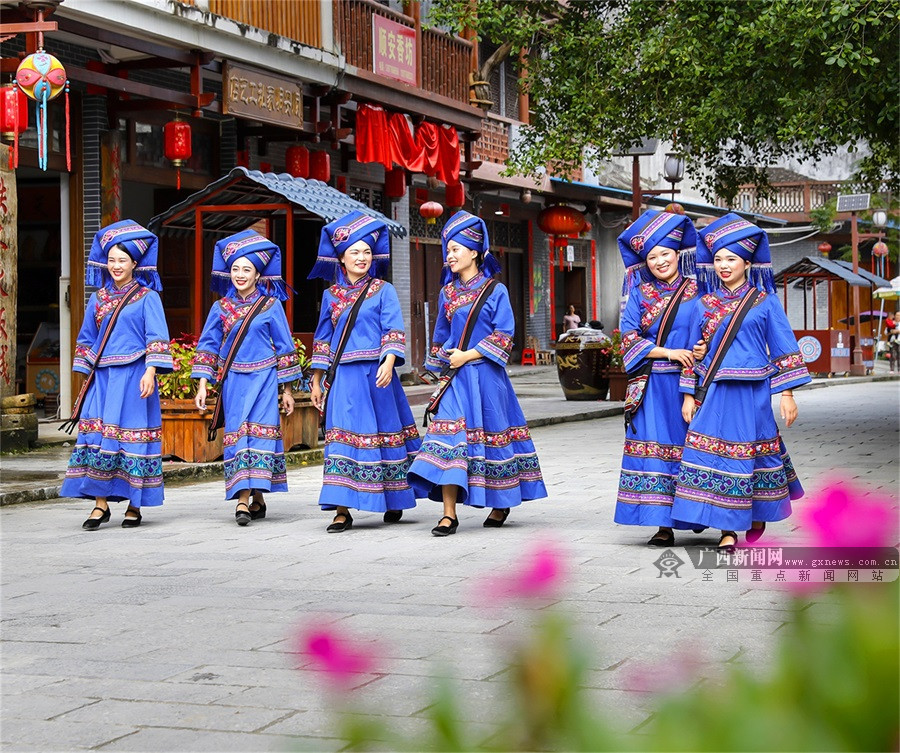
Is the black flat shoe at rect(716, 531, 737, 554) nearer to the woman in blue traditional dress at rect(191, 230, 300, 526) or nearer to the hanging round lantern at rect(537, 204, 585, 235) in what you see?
the woman in blue traditional dress at rect(191, 230, 300, 526)

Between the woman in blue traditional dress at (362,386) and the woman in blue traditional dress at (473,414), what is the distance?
9.4 inches

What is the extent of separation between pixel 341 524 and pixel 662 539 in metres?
2.00

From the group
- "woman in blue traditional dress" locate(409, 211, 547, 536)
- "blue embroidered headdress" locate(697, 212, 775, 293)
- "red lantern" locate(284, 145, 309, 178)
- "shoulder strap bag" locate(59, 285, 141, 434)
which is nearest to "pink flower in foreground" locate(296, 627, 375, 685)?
→ "blue embroidered headdress" locate(697, 212, 775, 293)

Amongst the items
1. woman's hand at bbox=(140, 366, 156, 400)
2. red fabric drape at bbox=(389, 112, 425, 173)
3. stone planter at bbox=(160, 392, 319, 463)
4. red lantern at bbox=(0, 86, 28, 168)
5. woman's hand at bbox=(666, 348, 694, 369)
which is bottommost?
stone planter at bbox=(160, 392, 319, 463)

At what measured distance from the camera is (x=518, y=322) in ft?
96.3

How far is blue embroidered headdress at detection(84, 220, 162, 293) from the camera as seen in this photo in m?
8.80

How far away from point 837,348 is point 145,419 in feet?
78.3

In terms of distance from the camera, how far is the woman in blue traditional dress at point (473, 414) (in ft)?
26.9

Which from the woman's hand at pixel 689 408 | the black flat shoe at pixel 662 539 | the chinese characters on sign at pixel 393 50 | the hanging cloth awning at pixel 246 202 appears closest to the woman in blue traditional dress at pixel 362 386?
the black flat shoe at pixel 662 539

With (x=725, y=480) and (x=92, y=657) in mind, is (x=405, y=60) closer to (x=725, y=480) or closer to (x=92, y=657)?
(x=725, y=480)

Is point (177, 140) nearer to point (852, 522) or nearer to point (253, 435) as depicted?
point (253, 435)

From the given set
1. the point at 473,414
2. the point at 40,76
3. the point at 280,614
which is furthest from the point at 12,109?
the point at 280,614

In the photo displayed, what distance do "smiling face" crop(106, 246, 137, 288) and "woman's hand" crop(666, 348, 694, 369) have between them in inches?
140

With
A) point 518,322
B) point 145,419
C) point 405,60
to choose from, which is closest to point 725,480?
point 145,419
